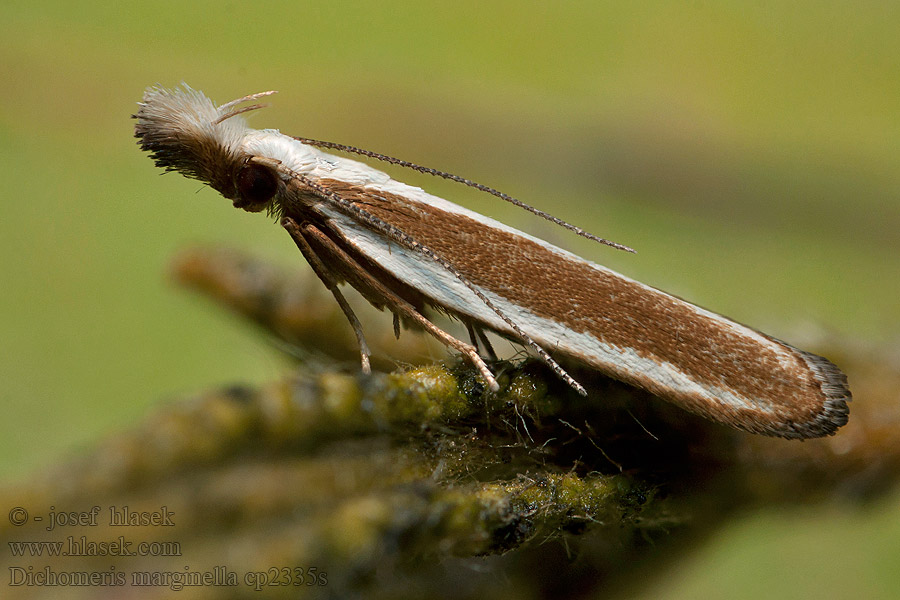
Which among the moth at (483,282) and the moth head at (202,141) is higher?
the moth head at (202,141)

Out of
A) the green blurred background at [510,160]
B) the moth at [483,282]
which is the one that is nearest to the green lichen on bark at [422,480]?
the moth at [483,282]

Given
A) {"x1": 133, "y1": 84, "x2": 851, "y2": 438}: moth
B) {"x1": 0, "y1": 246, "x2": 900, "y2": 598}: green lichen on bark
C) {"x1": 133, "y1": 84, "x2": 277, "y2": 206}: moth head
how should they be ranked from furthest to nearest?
{"x1": 133, "y1": 84, "x2": 277, "y2": 206}: moth head < {"x1": 133, "y1": 84, "x2": 851, "y2": 438}: moth < {"x1": 0, "y1": 246, "x2": 900, "y2": 598}: green lichen on bark

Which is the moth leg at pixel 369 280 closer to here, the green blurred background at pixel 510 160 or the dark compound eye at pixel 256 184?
Answer: the dark compound eye at pixel 256 184

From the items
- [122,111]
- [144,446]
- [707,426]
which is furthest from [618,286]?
[122,111]

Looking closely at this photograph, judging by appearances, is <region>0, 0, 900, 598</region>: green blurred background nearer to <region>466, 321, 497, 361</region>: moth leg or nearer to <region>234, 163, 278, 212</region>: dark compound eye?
<region>234, 163, 278, 212</region>: dark compound eye

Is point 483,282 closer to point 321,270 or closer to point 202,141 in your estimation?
point 321,270

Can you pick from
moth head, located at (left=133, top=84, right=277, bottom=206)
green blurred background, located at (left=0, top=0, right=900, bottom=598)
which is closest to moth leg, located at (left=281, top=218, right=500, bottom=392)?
moth head, located at (left=133, top=84, right=277, bottom=206)

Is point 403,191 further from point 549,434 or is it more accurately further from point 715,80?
point 715,80

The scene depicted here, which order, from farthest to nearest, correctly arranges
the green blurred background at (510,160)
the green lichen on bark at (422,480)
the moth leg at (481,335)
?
the green blurred background at (510,160)
the moth leg at (481,335)
the green lichen on bark at (422,480)
